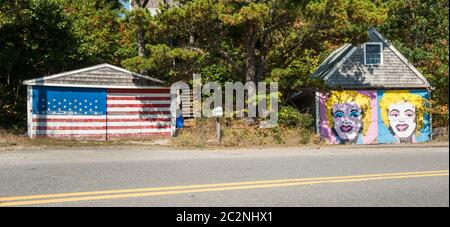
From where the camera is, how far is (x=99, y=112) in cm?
1925

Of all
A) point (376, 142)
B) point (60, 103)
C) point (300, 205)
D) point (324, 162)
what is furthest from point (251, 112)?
point (300, 205)

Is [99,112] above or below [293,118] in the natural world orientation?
above

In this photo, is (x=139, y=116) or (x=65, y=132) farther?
(x=139, y=116)

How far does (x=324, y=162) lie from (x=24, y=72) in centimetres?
1713

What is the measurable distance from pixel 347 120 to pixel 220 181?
1499 centimetres

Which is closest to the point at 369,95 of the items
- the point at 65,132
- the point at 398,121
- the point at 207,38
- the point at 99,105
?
the point at 398,121

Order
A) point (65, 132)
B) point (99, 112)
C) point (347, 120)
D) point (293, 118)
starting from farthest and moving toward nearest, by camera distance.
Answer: point (347, 120) < point (293, 118) < point (99, 112) < point (65, 132)

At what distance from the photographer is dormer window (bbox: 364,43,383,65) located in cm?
2325

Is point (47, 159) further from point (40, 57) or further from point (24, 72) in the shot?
point (24, 72)

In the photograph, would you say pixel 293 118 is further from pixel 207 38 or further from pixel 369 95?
pixel 207 38

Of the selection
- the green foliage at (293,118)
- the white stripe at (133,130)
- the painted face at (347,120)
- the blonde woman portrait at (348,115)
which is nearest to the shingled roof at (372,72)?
the blonde woman portrait at (348,115)

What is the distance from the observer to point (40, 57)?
2159 cm
